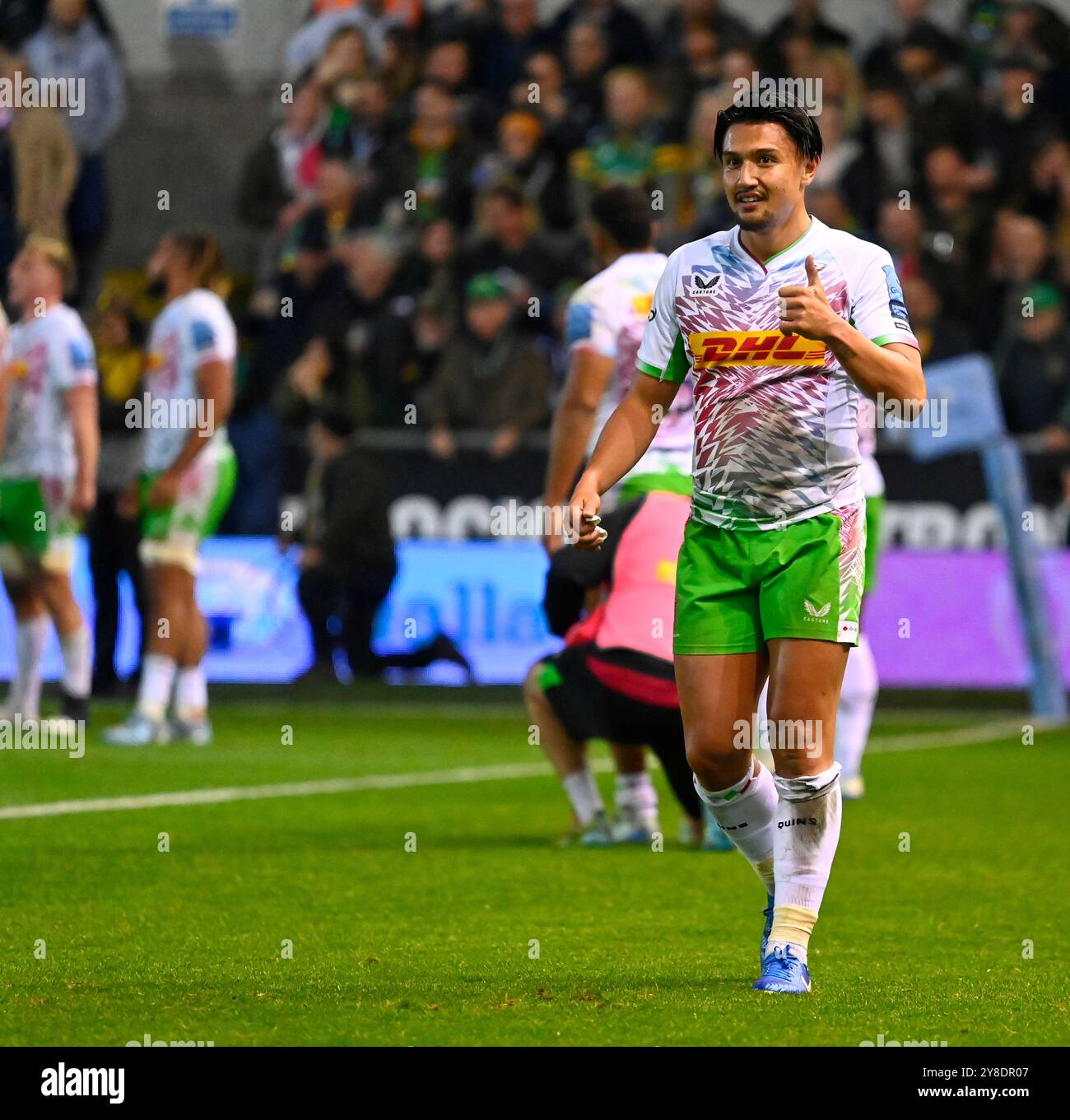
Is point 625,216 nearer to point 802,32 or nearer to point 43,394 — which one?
point 43,394

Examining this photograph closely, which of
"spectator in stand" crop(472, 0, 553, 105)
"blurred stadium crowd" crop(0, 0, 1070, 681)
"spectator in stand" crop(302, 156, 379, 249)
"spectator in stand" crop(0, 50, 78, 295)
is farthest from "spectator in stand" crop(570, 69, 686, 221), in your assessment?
"spectator in stand" crop(0, 50, 78, 295)

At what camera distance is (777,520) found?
6.05 m

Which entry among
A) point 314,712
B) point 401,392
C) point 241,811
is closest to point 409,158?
point 401,392

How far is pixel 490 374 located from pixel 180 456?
18.4 ft

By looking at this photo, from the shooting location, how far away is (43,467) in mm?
13953

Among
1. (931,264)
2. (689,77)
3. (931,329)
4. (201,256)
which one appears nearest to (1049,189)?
(931,264)

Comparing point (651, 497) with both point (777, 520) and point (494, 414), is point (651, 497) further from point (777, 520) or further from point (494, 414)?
point (494, 414)

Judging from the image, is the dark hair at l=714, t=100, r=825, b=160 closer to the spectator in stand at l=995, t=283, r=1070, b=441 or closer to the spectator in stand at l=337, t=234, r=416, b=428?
the spectator in stand at l=995, t=283, r=1070, b=441

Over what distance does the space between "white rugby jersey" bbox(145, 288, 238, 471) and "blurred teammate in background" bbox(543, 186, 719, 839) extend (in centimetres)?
428

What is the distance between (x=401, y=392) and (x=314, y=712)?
3.19m

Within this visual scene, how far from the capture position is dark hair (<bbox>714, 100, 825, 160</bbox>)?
19.5ft

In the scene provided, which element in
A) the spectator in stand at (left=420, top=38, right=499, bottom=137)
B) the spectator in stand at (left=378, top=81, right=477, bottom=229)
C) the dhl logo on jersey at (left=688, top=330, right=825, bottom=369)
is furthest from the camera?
the spectator in stand at (left=420, top=38, right=499, bottom=137)

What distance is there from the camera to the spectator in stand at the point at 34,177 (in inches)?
816

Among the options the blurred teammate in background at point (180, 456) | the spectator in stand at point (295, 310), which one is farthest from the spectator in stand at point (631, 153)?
the blurred teammate in background at point (180, 456)
